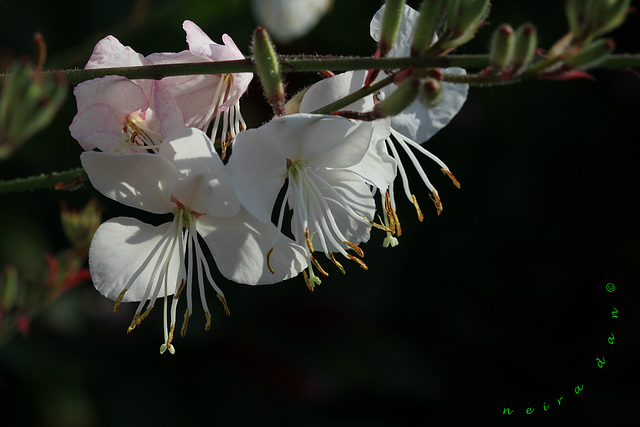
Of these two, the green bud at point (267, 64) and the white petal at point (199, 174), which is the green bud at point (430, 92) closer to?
the green bud at point (267, 64)

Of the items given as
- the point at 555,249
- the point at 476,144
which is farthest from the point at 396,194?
the point at 555,249

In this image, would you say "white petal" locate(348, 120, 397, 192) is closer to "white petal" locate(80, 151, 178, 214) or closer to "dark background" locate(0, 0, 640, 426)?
"white petal" locate(80, 151, 178, 214)

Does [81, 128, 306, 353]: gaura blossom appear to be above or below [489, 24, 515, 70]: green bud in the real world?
below

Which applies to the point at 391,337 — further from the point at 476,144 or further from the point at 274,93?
the point at 274,93

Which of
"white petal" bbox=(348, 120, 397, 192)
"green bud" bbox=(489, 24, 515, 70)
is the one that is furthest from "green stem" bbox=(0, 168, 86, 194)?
"green bud" bbox=(489, 24, 515, 70)

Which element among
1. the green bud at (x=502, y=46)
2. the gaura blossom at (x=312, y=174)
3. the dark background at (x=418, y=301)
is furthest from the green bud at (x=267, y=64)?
the dark background at (x=418, y=301)
